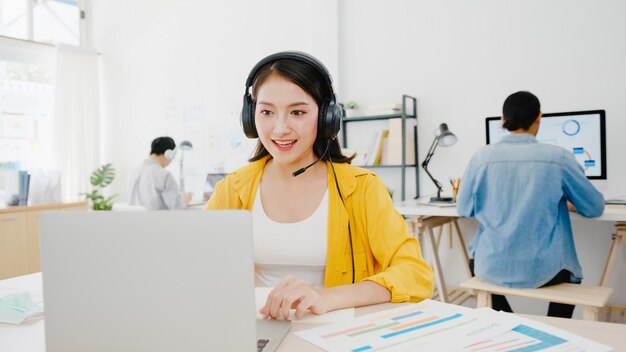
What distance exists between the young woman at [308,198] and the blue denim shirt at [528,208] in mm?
1137

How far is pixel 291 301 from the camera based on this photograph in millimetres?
835

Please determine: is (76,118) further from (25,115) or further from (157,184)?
(157,184)

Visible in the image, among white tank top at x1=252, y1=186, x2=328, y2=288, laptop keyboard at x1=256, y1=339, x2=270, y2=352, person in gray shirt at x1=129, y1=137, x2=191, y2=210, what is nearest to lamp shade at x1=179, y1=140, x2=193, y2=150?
person in gray shirt at x1=129, y1=137, x2=191, y2=210

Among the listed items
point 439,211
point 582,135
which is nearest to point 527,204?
point 439,211

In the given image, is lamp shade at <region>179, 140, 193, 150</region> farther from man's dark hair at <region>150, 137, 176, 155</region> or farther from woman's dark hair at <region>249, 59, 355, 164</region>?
woman's dark hair at <region>249, 59, 355, 164</region>

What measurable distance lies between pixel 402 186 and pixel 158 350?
3.13 m

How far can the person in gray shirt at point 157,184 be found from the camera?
383 cm

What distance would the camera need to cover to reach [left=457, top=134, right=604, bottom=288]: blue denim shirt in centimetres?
207

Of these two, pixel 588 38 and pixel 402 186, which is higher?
pixel 588 38

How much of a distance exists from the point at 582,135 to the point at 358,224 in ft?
7.50

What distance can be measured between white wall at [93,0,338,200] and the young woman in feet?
9.04

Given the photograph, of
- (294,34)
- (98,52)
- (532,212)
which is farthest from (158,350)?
(98,52)

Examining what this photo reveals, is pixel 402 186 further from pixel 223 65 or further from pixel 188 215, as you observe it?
pixel 188 215

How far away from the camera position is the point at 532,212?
2080mm
